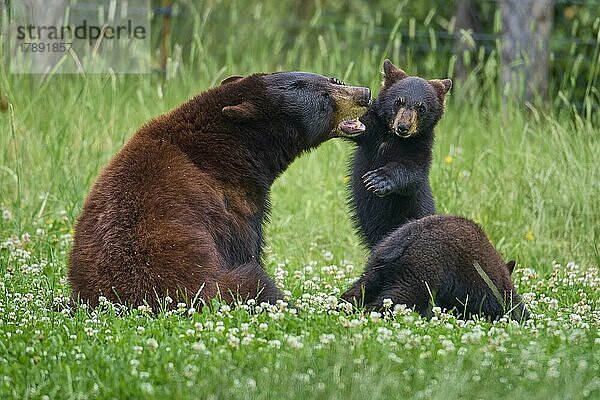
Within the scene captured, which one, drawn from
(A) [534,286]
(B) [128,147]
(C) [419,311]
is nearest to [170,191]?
(B) [128,147]

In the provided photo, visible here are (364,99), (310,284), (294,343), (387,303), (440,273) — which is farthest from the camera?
(310,284)

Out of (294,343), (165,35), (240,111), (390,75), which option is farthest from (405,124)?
(165,35)

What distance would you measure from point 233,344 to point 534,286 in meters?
2.93

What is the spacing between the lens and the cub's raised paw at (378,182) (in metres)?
6.25

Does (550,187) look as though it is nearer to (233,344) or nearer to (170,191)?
(170,191)

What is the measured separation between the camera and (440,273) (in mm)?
5414

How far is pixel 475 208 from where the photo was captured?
8477 mm

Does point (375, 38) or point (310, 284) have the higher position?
point (310, 284)

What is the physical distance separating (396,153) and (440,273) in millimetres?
1296

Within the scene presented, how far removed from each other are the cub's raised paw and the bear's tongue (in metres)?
0.32

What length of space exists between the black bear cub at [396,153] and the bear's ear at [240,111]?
1.05 metres

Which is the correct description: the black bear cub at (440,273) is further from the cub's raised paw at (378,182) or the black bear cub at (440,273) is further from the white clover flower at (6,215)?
the white clover flower at (6,215)

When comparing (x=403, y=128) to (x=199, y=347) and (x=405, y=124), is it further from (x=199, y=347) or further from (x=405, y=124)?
(x=199, y=347)

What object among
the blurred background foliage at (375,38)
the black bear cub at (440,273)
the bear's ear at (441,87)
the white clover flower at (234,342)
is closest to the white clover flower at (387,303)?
the black bear cub at (440,273)
